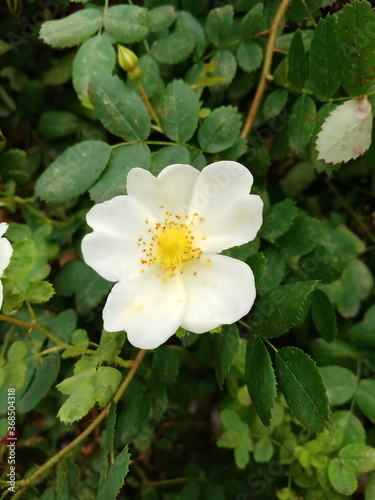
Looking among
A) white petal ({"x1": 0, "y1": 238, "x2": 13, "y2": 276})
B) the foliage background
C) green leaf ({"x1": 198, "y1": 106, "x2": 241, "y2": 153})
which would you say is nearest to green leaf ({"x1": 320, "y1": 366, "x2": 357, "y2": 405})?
the foliage background

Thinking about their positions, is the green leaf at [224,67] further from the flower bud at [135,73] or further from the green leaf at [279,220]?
the green leaf at [279,220]

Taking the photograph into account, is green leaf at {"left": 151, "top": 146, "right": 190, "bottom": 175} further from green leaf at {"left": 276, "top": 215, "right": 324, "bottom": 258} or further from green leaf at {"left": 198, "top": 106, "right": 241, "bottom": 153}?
green leaf at {"left": 276, "top": 215, "right": 324, "bottom": 258}

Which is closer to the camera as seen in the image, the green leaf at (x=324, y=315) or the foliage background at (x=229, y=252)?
the foliage background at (x=229, y=252)

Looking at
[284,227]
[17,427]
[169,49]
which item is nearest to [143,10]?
[169,49]

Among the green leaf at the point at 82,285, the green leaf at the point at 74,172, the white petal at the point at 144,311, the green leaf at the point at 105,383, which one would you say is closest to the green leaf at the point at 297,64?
the green leaf at the point at 74,172

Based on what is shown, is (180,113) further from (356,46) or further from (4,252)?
(4,252)

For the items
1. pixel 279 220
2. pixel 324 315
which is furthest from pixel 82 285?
pixel 324 315

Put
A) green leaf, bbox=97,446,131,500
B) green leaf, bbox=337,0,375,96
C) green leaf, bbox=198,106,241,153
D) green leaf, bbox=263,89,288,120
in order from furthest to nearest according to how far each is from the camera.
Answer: green leaf, bbox=263,89,288,120, green leaf, bbox=198,106,241,153, green leaf, bbox=337,0,375,96, green leaf, bbox=97,446,131,500
